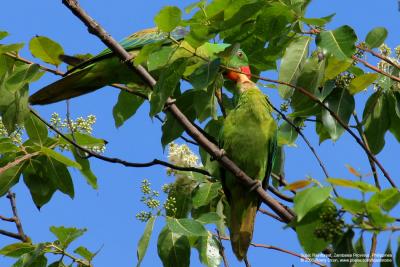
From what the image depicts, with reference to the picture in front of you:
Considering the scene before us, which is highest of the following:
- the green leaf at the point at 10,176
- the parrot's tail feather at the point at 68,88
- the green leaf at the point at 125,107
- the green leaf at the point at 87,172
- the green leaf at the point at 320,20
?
the parrot's tail feather at the point at 68,88

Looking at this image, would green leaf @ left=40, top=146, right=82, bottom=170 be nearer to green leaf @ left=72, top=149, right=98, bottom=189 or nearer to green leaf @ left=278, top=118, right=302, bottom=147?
green leaf @ left=72, top=149, right=98, bottom=189

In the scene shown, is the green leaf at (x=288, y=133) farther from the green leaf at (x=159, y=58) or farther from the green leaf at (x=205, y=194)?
the green leaf at (x=159, y=58)

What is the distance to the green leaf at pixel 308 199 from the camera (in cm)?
218

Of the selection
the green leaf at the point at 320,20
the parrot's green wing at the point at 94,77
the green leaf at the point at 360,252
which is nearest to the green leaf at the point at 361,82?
the green leaf at the point at 320,20

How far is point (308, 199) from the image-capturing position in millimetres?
2205

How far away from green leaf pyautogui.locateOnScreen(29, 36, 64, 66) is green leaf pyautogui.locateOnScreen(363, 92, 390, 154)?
5.50ft

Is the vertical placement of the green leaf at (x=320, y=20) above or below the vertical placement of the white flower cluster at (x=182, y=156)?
above

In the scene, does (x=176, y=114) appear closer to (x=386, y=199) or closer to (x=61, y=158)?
(x=61, y=158)

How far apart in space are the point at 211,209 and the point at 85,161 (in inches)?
31.8

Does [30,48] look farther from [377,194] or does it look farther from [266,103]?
[377,194]

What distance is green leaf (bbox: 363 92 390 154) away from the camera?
11.1ft

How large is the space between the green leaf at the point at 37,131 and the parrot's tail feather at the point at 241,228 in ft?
4.11

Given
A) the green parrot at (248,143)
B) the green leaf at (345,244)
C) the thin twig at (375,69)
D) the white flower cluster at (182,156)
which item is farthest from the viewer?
the green parrot at (248,143)

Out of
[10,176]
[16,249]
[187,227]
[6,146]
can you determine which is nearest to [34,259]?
[16,249]
